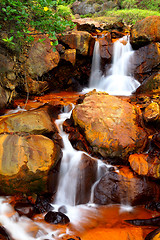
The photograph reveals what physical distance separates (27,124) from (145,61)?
6.76 metres

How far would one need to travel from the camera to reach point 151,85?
323 inches

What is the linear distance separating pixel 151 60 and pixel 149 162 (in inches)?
240

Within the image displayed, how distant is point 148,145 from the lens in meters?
4.93

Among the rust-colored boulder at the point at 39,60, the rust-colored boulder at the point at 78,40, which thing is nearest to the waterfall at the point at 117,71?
the rust-colored boulder at the point at 78,40

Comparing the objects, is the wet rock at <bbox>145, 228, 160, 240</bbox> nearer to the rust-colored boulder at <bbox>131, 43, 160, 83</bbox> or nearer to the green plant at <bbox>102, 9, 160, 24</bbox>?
the rust-colored boulder at <bbox>131, 43, 160, 83</bbox>

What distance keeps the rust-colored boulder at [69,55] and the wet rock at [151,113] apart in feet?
14.3

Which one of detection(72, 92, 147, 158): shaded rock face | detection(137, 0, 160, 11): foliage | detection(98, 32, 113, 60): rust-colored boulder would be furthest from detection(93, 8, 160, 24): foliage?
detection(72, 92, 147, 158): shaded rock face

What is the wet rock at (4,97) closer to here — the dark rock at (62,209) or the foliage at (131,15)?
the dark rock at (62,209)

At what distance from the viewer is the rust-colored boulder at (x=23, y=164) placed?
382cm

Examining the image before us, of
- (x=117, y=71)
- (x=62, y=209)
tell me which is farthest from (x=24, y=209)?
(x=117, y=71)

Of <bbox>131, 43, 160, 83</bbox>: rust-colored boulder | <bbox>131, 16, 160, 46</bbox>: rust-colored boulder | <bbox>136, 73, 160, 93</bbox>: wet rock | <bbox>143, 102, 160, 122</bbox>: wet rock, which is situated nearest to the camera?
<bbox>143, 102, 160, 122</bbox>: wet rock

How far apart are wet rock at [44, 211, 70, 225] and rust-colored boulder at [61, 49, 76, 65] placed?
635 cm

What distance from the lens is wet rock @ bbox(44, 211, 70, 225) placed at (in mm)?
3582

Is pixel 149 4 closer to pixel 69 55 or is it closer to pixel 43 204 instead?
pixel 69 55
